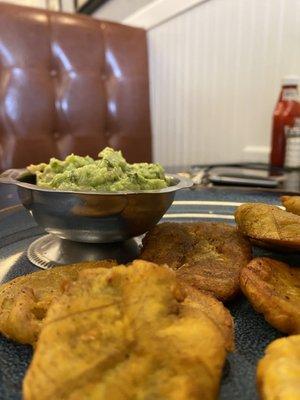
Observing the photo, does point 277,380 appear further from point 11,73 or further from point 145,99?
point 145,99

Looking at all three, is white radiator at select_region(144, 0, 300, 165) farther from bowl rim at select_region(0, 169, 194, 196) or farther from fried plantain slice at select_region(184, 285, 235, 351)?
fried plantain slice at select_region(184, 285, 235, 351)

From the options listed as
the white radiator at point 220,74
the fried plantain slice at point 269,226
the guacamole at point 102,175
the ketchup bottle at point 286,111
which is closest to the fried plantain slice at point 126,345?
the fried plantain slice at point 269,226

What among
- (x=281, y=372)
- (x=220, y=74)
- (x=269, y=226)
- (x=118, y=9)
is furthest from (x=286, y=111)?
(x=118, y=9)

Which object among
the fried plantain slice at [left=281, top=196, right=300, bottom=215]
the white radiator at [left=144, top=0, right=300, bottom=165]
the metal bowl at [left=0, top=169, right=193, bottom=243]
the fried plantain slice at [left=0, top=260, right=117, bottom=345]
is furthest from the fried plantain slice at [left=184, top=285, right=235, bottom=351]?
the white radiator at [left=144, top=0, right=300, bottom=165]

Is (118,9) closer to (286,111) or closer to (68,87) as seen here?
(68,87)

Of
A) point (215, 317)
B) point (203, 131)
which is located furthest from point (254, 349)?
point (203, 131)

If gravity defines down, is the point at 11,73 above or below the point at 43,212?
above

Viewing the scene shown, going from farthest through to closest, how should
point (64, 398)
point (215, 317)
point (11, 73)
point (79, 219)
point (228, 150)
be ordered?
point (228, 150) → point (11, 73) → point (79, 219) → point (215, 317) → point (64, 398)
